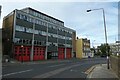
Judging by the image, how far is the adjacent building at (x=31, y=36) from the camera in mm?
54531

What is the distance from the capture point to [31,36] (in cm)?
6072

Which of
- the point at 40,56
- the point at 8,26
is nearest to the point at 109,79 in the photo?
the point at 8,26

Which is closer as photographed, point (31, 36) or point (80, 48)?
point (31, 36)

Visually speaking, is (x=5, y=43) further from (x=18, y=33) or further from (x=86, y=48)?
(x=86, y=48)

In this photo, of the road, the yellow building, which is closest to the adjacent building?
the road

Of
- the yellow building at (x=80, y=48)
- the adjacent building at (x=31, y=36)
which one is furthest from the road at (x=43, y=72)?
the yellow building at (x=80, y=48)

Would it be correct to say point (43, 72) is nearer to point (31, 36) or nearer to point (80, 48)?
point (31, 36)

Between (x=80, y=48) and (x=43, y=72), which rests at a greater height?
(x=80, y=48)

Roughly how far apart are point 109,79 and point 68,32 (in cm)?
7283

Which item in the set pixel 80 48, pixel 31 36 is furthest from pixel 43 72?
pixel 80 48

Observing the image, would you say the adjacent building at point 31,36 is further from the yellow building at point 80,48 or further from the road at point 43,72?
the yellow building at point 80,48

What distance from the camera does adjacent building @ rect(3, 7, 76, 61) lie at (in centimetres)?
5453

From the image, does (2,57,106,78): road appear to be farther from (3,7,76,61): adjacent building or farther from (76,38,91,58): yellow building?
(76,38,91,58): yellow building

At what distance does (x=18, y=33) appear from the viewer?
5506cm
